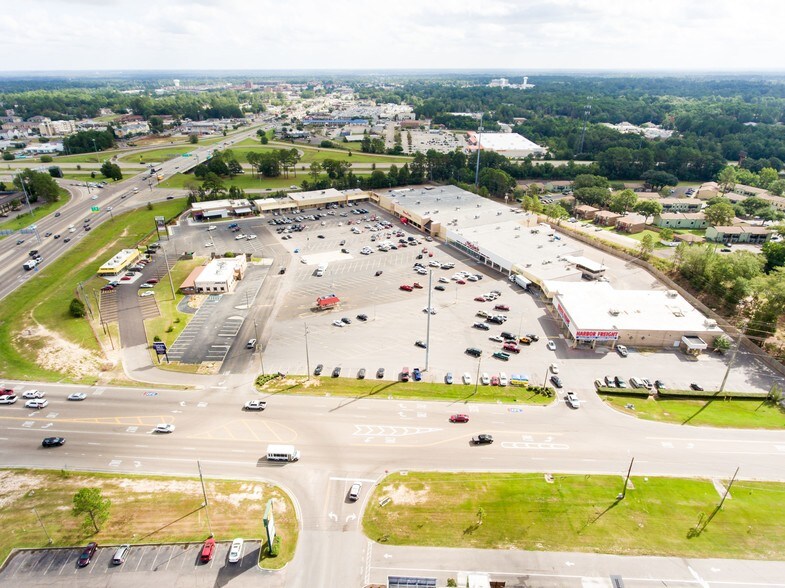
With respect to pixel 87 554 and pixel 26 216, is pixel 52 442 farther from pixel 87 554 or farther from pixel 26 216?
pixel 26 216

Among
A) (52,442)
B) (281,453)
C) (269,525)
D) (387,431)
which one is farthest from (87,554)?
(387,431)

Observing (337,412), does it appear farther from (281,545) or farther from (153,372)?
(153,372)

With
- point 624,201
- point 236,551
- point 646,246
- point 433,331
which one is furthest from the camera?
point 624,201

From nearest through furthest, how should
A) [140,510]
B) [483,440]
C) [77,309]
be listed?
[140,510] < [483,440] < [77,309]

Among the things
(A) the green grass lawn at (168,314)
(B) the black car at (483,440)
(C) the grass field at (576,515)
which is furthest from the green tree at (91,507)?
(B) the black car at (483,440)

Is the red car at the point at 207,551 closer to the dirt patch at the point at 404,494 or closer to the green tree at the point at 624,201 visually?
the dirt patch at the point at 404,494
